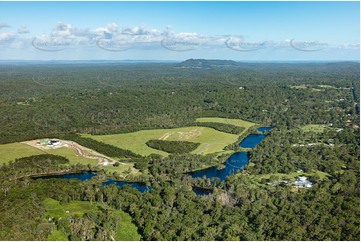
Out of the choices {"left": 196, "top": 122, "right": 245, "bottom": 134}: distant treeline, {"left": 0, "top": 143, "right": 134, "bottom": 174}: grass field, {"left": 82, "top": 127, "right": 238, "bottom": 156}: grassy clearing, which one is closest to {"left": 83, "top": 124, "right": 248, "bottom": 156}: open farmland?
{"left": 82, "top": 127, "right": 238, "bottom": 156}: grassy clearing

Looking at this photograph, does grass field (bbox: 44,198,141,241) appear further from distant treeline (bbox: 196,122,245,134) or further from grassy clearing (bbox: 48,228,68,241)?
distant treeline (bbox: 196,122,245,134)

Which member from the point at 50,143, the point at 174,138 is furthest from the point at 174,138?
the point at 50,143

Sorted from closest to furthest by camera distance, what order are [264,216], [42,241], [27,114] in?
[42,241] < [264,216] < [27,114]

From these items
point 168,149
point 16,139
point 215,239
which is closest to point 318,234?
point 215,239

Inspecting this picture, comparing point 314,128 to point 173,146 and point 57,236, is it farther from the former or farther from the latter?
point 57,236

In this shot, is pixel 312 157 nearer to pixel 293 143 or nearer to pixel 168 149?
pixel 293 143
